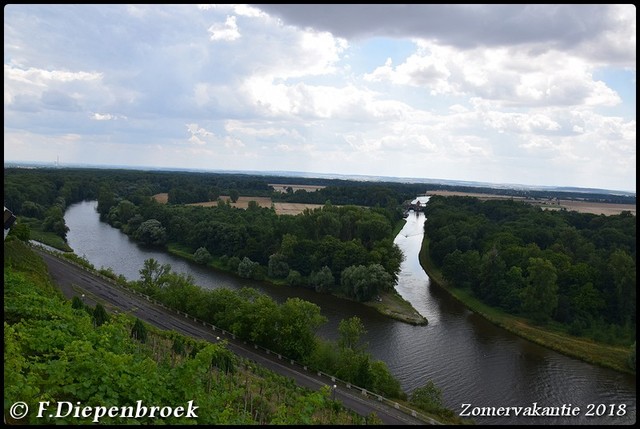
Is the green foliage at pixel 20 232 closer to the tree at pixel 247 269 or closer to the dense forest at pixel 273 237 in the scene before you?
the dense forest at pixel 273 237

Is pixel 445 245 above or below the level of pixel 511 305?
above

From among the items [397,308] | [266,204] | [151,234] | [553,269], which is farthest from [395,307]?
[266,204]

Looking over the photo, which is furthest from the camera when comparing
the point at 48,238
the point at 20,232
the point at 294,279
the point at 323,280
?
the point at 48,238

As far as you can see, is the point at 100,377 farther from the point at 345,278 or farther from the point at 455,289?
the point at 455,289

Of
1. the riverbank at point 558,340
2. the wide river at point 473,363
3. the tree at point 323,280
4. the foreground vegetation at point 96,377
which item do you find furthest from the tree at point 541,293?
the foreground vegetation at point 96,377

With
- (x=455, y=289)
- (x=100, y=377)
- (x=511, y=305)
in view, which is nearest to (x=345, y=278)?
(x=455, y=289)

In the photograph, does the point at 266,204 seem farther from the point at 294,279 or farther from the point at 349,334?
the point at 349,334
